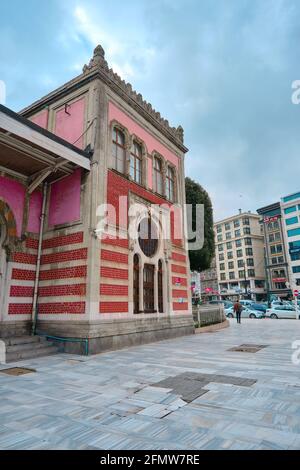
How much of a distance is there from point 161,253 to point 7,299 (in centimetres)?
700

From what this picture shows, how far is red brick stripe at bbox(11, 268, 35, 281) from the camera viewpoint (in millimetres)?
10305

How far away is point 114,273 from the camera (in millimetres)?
10812

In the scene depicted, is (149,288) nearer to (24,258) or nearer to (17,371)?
(24,258)

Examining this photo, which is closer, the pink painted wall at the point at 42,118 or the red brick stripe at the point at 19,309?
the red brick stripe at the point at 19,309

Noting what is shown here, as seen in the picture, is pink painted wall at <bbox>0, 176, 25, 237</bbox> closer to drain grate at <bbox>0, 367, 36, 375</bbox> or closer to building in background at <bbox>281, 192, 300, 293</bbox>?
drain grate at <bbox>0, 367, 36, 375</bbox>

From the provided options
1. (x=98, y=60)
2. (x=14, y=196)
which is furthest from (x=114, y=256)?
(x=98, y=60)

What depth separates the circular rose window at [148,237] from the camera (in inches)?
512

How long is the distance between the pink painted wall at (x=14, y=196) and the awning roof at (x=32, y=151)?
1.46 ft

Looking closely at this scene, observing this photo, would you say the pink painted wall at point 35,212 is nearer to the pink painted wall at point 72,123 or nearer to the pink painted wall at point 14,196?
the pink painted wall at point 14,196

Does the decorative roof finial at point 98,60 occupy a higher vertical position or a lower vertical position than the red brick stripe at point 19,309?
higher

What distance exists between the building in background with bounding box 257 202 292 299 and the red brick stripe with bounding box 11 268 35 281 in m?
62.6

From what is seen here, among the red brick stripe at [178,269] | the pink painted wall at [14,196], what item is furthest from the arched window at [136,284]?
the pink painted wall at [14,196]

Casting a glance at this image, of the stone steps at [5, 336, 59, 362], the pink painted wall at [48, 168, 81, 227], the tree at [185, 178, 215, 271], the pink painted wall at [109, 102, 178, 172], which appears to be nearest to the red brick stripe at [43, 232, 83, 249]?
the pink painted wall at [48, 168, 81, 227]
